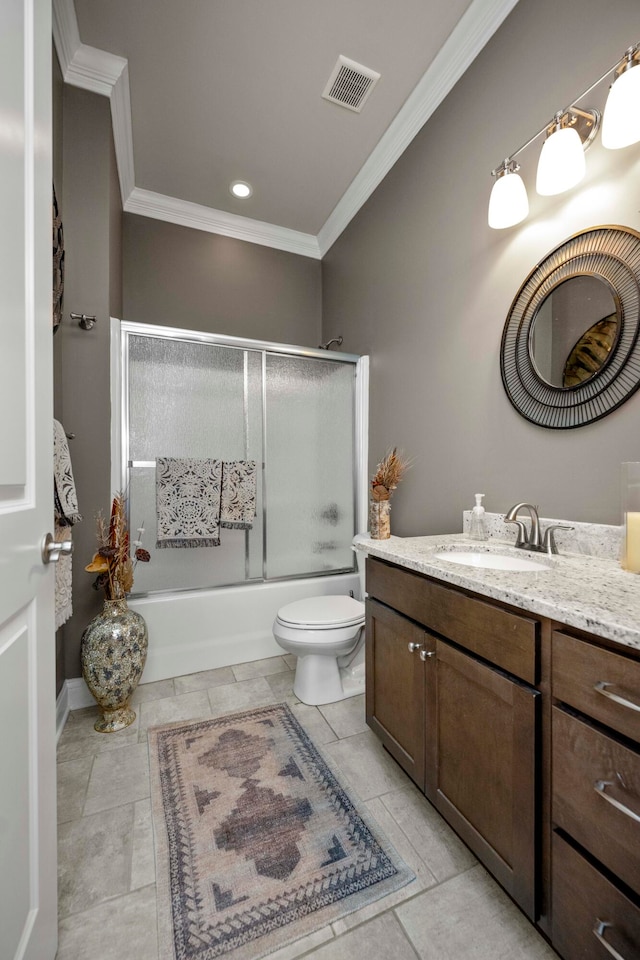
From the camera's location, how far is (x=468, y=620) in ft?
3.43

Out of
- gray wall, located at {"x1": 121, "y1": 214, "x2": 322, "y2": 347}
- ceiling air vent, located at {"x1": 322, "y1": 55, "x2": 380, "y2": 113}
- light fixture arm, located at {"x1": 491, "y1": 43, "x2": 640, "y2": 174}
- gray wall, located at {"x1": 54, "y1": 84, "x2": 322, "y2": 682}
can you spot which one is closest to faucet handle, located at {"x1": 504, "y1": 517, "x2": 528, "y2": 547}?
light fixture arm, located at {"x1": 491, "y1": 43, "x2": 640, "y2": 174}

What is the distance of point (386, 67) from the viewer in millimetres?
1914

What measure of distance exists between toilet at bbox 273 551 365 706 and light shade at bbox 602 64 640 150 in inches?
73.9

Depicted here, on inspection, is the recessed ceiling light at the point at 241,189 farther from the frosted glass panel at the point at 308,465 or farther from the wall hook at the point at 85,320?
the wall hook at the point at 85,320

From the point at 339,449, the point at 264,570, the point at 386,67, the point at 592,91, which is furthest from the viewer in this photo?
the point at 339,449

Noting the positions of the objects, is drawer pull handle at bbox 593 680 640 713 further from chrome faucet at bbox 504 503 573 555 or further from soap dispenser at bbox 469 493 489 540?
soap dispenser at bbox 469 493 489 540

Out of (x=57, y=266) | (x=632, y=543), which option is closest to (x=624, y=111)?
(x=632, y=543)

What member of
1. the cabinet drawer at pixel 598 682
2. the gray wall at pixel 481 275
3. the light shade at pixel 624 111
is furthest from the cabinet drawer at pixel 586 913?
the light shade at pixel 624 111

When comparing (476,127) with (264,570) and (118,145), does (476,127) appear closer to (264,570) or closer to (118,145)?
(118,145)

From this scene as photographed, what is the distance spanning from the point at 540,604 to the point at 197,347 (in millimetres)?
2172

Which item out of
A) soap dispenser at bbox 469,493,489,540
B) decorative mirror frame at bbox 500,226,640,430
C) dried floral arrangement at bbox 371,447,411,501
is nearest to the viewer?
decorative mirror frame at bbox 500,226,640,430

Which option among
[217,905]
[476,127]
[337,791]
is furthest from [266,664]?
[476,127]

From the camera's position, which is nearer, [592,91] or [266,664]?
[592,91]

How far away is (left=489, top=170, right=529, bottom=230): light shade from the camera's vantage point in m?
1.47
